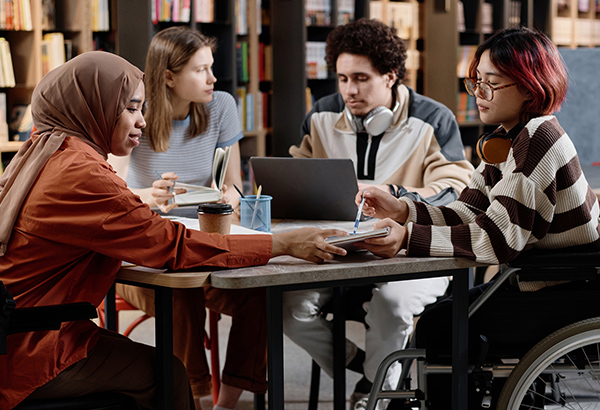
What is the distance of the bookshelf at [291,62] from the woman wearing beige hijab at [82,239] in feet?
11.1

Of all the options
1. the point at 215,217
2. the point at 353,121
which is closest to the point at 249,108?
the point at 353,121

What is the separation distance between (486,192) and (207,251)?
0.80m

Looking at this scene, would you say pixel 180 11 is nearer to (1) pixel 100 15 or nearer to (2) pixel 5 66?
(1) pixel 100 15

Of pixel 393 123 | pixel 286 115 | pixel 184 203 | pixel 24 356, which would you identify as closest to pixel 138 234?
pixel 24 356

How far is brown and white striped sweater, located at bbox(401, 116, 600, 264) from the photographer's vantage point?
5.28 feet

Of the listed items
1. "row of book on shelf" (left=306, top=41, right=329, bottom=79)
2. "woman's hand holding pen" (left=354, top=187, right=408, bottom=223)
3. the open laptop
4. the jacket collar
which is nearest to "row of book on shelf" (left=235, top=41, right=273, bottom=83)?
Result: "row of book on shelf" (left=306, top=41, right=329, bottom=79)

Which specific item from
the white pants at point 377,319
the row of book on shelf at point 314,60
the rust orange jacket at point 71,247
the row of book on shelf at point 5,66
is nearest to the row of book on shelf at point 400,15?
the row of book on shelf at point 314,60

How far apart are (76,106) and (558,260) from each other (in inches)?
43.3

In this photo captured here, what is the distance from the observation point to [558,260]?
1623 millimetres

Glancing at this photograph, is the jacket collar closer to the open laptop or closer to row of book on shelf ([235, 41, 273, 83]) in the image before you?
the open laptop

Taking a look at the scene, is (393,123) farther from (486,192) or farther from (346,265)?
(346,265)

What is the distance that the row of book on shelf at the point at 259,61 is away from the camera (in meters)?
4.85

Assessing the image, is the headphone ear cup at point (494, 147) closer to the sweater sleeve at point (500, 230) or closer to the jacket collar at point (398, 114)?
the sweater sleeve at point (500, 230)

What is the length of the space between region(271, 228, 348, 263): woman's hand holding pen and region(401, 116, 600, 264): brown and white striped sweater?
0.19 meters
